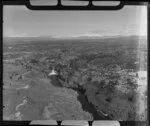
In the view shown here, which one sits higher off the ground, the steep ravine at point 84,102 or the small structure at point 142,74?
the small structure at point 142,74

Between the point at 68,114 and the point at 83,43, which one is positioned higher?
the point at 83,43

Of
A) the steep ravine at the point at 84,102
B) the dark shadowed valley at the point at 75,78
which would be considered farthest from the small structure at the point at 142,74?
the steep ravine at the point at 84,102

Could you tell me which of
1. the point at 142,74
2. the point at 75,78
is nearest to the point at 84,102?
the point at 75,78

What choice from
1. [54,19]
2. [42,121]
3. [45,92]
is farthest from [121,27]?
[42,121]

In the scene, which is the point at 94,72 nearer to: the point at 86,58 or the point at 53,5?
the point at 86,58

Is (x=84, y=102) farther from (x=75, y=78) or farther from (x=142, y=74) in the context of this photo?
(x=142, y=74)

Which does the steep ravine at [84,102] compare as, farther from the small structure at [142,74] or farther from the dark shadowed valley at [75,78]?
the small structure at [142,74]

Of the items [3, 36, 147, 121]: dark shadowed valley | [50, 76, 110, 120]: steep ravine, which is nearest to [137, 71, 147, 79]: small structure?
[3, 36, 147, 121]: dark shadowed valley

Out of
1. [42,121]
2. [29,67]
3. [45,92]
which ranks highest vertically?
[29,67]

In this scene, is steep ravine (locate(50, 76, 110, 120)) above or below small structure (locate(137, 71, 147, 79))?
below

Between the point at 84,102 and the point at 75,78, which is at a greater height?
the point at 75,78

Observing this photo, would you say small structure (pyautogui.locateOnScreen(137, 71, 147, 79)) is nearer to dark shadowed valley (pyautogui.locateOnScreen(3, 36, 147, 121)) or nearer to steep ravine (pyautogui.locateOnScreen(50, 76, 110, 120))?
dark shadowed valley (pyautogui.locateOnScreen(3, 36, 147, 121))
